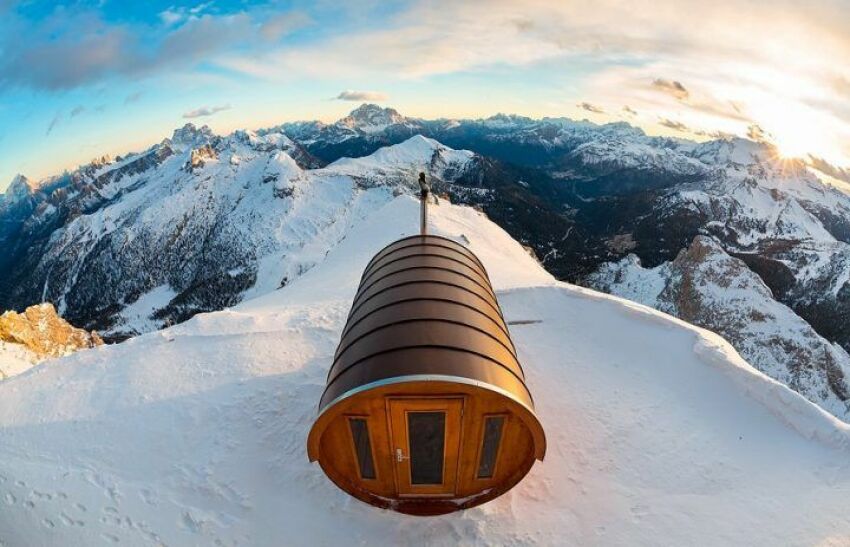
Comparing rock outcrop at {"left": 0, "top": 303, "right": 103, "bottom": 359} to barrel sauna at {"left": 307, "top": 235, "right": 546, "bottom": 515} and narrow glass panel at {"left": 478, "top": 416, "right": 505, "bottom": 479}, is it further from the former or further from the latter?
narrow glass panel at {"left": 478, "top": 416, "right": 505, "bottom": 479}

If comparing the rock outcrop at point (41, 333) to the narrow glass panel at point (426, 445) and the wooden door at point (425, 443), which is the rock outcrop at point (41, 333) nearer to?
the wooden door at point (425, 443)

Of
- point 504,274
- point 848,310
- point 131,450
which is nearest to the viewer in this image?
point 131,450

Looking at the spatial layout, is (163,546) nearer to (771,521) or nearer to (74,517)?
(74,517)

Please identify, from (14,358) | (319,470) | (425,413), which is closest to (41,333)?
(14,358)

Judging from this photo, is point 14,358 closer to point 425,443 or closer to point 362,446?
point 362,446

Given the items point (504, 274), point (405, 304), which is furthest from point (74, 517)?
point (504, 274)

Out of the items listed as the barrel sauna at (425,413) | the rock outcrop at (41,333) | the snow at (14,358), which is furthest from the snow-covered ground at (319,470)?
the rock outcrop at (41,333)

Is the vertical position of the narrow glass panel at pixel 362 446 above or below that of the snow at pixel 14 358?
above
